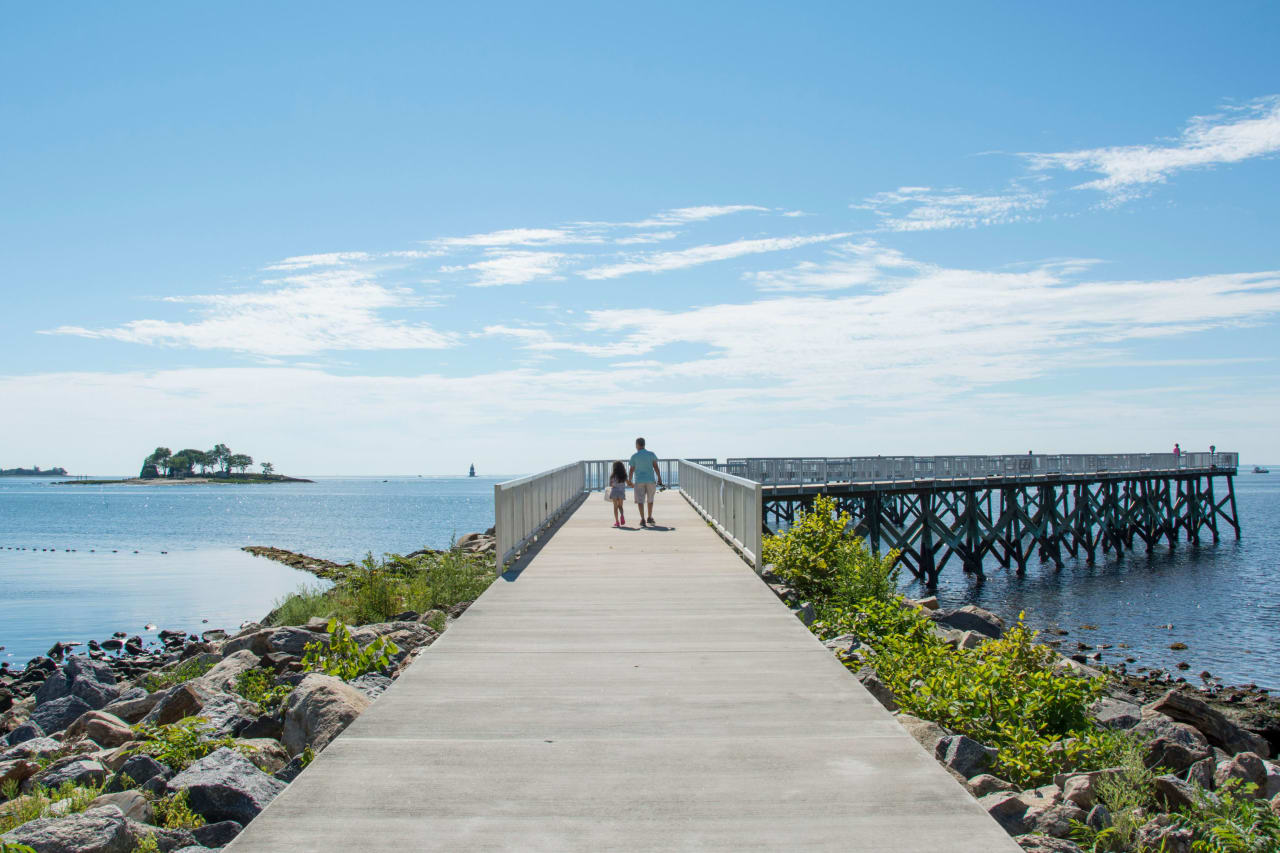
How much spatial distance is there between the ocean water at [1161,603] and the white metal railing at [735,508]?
6271 mm

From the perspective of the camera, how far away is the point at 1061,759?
6305mm

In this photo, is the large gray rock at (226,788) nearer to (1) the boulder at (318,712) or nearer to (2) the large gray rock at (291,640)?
(1) the boulder at (318,712)

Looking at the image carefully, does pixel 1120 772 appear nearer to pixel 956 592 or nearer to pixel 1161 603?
pixel 1161 603

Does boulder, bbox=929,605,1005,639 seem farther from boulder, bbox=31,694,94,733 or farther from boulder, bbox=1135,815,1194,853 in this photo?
boulder, bbox=31,694,94,733

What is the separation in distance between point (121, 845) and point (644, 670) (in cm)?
343

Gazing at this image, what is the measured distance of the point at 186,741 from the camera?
655cm

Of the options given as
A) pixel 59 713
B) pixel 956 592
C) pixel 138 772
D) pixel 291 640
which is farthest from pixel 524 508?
pixel 956 592

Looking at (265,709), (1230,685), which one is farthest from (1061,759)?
(1230,685)

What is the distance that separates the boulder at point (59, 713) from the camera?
9.59m

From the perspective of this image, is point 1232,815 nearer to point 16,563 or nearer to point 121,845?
point 121,845

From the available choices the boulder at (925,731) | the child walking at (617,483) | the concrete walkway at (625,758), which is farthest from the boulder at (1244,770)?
the child walking at (617,483)

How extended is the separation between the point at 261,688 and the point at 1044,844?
736 centimetres

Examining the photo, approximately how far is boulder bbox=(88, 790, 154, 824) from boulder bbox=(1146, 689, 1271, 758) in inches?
373

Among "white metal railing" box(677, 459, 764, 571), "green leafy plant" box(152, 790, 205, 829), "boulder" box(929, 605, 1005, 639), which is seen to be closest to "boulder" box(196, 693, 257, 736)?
"green leafy plant" box(152, 790, 205, 829)
